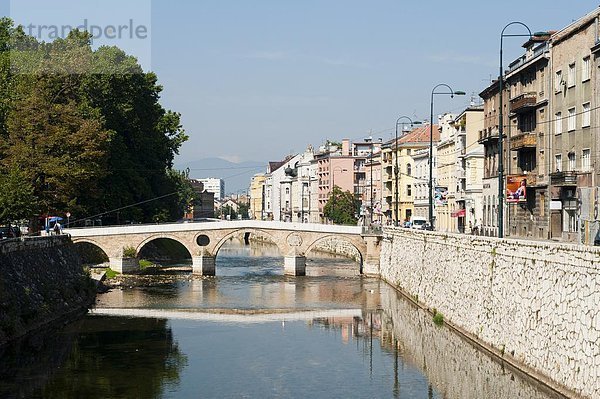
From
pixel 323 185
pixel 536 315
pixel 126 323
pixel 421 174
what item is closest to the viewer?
pixel 536 315

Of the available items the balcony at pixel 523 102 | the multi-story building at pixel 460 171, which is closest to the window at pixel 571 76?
the balcony at pixel 523 102

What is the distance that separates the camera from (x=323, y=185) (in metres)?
166

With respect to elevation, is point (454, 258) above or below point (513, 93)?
below

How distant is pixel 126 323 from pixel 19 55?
4084 centimetres

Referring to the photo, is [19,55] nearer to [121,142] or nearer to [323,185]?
[121,142]

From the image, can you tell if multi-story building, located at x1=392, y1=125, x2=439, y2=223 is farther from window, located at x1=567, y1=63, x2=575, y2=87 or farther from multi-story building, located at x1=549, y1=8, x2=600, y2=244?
window, located at x1=567, y1=63, x2=575, y2=87

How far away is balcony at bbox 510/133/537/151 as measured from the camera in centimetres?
6184

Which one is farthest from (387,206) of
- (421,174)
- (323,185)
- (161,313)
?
(161,313)

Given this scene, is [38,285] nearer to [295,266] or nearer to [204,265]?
[204,265]

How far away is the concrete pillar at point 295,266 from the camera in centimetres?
8106

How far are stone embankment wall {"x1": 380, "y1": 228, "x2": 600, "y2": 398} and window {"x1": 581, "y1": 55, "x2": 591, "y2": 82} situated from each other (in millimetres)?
11181

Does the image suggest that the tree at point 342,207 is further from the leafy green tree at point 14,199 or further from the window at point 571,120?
the window at point 571,120

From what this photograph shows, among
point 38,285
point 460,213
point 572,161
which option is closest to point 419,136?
point 460,213

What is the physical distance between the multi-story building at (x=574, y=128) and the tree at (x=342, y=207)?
260 ft
